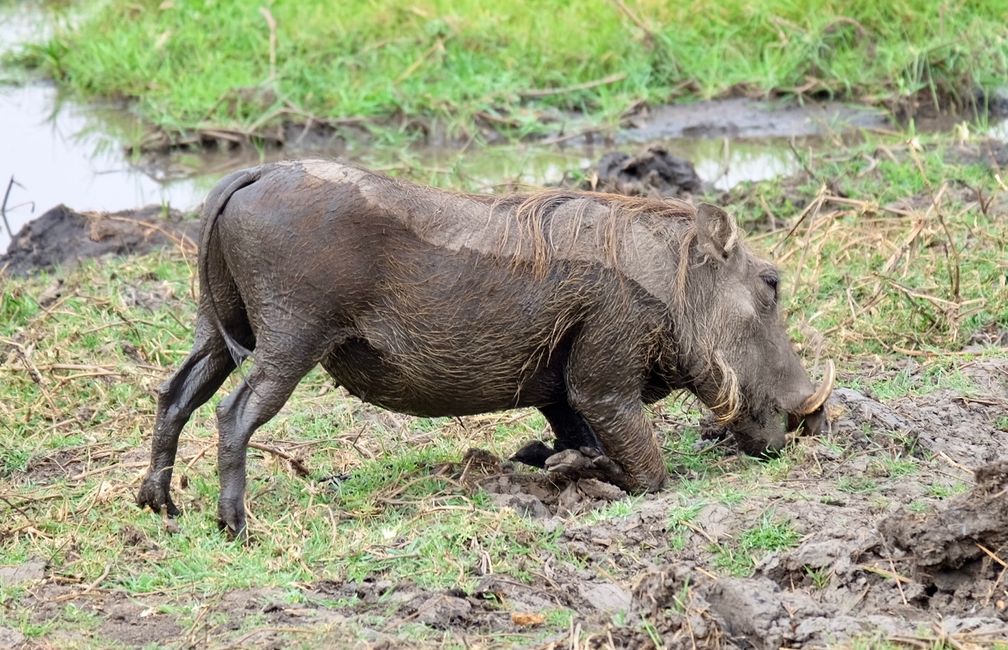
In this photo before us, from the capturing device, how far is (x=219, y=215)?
15.7 ft

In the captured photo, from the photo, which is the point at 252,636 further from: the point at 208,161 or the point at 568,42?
the point at 568,42

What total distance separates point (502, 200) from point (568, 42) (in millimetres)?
6340

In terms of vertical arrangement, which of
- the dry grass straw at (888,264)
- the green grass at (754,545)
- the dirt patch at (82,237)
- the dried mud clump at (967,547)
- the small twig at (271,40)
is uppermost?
the dried mud clump at (967,547)

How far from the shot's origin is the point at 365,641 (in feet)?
12.5

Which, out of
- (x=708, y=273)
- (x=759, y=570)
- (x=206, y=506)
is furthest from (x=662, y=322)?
(x=206, y=506)

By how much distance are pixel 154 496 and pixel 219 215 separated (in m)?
0.95

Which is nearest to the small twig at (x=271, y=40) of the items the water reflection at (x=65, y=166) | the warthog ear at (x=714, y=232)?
the water reflection at (x=65, y=166)

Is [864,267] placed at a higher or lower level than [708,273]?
lower

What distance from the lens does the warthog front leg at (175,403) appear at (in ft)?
16.4

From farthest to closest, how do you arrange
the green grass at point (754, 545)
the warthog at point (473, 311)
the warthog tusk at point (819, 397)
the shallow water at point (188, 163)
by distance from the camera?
the shallow water at point (188, 163) < the warthog tusk at point (819, 397) < the warthog at point (473, 311) < the green grass at point (754, 545)

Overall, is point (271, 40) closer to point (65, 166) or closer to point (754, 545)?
point (65, 166)

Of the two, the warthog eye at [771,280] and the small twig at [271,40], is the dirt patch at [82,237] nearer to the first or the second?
the small twig at [271,40]

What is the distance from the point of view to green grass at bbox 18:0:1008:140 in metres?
10.5

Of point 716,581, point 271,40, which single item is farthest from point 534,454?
point 271,40
